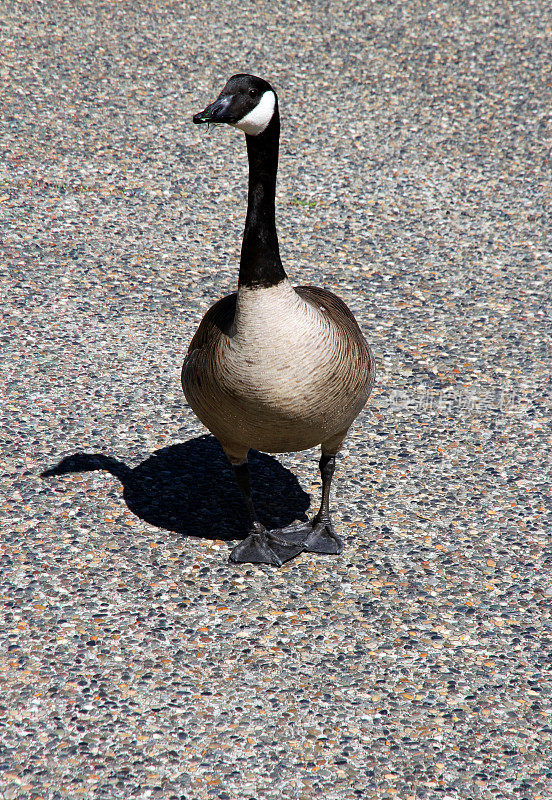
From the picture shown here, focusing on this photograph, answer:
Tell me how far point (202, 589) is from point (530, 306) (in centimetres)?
412

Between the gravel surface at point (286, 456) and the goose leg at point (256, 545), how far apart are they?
3.1 inches

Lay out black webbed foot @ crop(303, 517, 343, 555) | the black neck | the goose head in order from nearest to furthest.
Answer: the goose head, the black neck, black webbed foot @ crop(303, 517, 343, 555)

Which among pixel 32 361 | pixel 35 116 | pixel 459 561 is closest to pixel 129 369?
pixel 32 361

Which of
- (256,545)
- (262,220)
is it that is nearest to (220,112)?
(262,220)

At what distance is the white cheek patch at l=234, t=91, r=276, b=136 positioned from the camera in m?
3.95

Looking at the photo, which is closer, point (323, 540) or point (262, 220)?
point (262, 220)

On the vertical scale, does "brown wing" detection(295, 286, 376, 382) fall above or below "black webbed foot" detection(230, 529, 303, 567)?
above

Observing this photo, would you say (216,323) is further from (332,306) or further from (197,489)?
(197,489)

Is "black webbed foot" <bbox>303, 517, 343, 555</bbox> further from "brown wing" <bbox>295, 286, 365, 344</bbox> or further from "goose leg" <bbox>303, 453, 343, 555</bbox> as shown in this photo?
"brown wing" <bbox>295, 286, 365, 344</bbox>

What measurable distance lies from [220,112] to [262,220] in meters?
0.53

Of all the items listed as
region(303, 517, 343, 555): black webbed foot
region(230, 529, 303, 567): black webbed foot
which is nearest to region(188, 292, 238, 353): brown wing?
region(230, 529, 303, 567): black webbed foot

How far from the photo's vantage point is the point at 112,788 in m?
3.39

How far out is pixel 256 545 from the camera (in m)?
4.77

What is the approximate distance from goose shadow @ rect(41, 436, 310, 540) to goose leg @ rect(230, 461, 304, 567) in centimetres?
20
